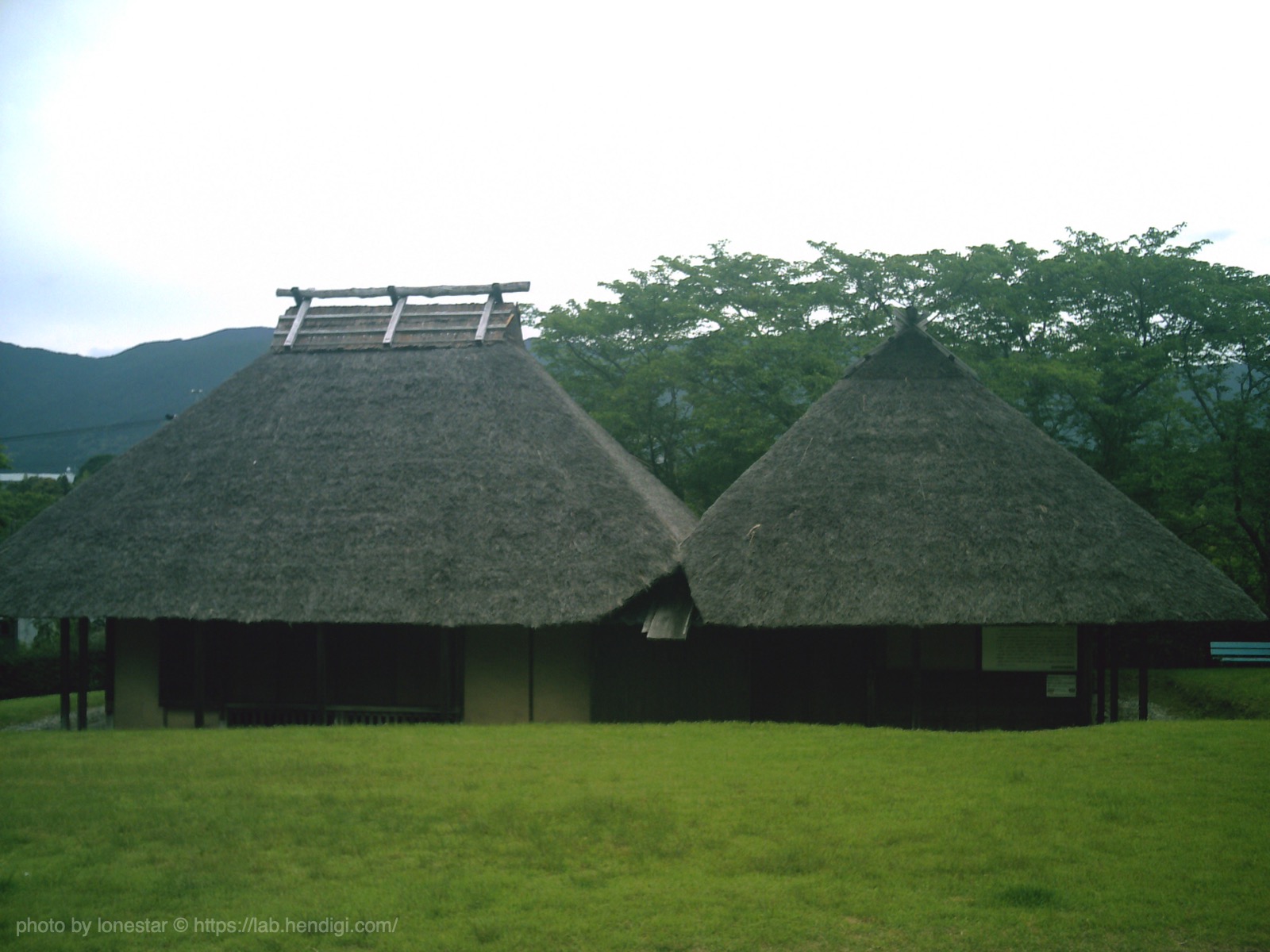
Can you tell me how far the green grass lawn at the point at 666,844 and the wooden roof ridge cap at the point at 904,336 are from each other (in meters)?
8.17

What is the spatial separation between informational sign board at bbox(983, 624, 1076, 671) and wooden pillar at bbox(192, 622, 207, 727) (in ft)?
41.0

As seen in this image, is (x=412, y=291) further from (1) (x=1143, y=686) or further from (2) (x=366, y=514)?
(1) (x=1143, y=686)

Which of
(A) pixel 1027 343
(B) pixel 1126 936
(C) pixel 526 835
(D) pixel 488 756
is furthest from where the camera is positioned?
(A) pixel 1027 343

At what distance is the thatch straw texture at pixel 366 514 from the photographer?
16.8 metres

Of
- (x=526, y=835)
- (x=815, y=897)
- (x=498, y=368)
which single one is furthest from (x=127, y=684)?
(x=815, y=897)

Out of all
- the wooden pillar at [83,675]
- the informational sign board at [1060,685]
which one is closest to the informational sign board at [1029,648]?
the informational sign board at [1060,685]

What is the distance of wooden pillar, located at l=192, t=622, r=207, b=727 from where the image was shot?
1761 cm

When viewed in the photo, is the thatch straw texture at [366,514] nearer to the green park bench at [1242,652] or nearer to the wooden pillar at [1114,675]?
the wooden pillar at [1114,675]

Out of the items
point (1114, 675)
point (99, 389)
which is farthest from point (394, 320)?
point (99, 389)

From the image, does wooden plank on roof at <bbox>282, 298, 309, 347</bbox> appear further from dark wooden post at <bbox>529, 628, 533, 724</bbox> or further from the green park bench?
the green park bench

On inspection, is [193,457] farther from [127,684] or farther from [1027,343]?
[1027,343]

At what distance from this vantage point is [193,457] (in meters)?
19.9

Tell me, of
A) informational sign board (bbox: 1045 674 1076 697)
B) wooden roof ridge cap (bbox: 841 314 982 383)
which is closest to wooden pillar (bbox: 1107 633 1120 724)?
informational sign board (bbox: 1045 674 1076 697)

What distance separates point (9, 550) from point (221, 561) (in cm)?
417
